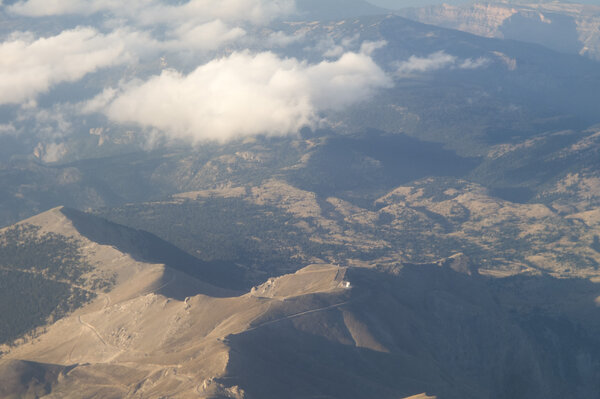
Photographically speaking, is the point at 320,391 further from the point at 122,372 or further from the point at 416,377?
the point at 122,372

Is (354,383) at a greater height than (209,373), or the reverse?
(209,373)

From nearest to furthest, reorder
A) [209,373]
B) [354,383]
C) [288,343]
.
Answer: [209,373] < [354,383] < [288,343]

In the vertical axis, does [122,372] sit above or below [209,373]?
below

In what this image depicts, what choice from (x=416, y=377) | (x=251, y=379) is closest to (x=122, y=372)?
(x=251, y=379)

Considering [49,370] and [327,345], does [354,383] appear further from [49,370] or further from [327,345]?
[49,370]

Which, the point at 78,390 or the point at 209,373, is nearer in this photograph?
the point at 209,373

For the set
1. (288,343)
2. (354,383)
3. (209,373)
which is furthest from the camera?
(288,343)

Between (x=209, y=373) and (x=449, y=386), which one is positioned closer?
(x=209, y=373)

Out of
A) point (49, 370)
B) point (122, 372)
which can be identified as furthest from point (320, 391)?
point (49, 370)
